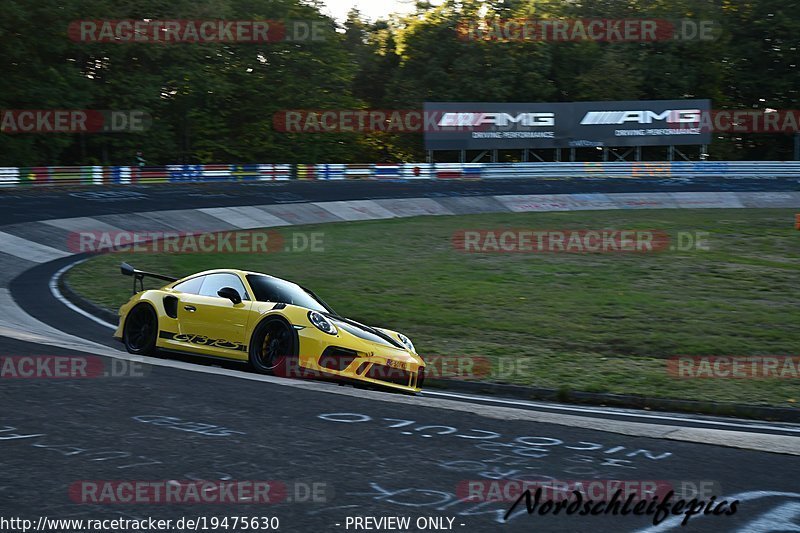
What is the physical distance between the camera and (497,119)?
51.8 m

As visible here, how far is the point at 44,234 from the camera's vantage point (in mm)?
25734

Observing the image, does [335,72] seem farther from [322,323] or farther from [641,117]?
[322,323]

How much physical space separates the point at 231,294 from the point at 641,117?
45641 mm

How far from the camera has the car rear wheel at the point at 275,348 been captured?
10172 millimetres

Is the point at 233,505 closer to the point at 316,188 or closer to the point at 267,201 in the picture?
the point at 267,201

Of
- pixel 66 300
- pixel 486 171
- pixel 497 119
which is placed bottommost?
pixel 66 300

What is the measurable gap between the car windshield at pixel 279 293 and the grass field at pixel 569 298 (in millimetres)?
2402

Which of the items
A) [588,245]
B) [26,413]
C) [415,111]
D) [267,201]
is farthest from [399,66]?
[26,413]

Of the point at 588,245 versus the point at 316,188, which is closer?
the point at 588,245

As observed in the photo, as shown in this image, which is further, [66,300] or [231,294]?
[66,300]

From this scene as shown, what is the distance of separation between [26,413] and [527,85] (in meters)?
58.1

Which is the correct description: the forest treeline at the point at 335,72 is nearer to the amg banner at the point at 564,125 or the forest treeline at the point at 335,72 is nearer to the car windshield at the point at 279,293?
the amg banner at the point at 564,125

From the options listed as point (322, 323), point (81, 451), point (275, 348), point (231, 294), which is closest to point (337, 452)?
point (81, 451)

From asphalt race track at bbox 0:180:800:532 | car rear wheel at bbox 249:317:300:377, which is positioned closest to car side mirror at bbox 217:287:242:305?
car rear wheel at bbox 249:317:300:377
